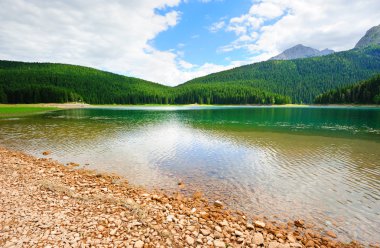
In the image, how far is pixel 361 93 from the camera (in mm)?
157125

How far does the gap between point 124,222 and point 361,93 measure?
199191mm

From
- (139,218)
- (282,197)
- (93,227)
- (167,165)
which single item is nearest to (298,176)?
(282,197)

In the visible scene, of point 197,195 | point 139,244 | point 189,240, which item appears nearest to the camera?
point 139,244

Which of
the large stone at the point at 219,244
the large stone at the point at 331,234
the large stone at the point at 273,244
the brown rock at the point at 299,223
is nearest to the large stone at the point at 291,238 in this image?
the large stone at the point at 273,244

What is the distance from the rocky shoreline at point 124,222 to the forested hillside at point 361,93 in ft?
596

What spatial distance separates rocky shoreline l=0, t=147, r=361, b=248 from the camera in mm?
7324

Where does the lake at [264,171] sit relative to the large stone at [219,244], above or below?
below

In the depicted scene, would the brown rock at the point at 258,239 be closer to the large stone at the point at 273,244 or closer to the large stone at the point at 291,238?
the large stone at the point at 273,244

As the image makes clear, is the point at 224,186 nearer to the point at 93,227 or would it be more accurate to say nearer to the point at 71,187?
the point at 93,227

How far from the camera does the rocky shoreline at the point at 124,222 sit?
24.0ft

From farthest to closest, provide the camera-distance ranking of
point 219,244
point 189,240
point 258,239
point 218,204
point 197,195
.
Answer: point 197,195 → point 218,204 → point 258,239 → point 189,240 → point 219,244

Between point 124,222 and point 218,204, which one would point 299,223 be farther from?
point 124,222

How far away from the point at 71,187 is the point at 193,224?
7.70 m

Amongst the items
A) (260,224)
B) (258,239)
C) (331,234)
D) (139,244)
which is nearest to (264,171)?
(331,234)
